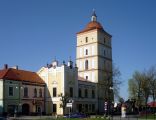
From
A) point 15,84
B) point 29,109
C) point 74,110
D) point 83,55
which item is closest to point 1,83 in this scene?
point 15,84

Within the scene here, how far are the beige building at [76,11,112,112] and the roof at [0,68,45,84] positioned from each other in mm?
15738

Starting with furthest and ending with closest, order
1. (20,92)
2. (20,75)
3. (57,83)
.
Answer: (57,83)
(20,75)
(20,92)

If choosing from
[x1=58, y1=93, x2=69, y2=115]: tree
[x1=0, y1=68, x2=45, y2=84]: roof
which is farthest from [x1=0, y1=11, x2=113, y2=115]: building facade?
[x1=58, y1=93, x2=69, y2=115]: tree

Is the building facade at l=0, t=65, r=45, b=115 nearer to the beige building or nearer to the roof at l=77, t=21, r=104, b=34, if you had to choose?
the beige building

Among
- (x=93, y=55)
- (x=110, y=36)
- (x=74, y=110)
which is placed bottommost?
(x=74, y=110)

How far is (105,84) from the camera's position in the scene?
275 ft

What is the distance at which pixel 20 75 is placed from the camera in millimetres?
70125

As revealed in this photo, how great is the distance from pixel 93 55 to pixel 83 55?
3244mm

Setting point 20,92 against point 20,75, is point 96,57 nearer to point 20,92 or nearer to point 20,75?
point 20,75

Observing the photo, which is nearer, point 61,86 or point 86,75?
point 61,86

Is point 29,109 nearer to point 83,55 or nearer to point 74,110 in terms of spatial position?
point 74,110

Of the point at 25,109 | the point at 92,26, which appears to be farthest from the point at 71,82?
the point at 92,26

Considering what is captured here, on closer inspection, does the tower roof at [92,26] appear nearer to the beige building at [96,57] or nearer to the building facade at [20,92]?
the beige building at [96,57]

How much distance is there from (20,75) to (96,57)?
900 inches
